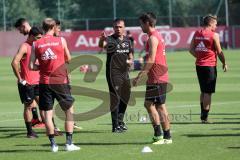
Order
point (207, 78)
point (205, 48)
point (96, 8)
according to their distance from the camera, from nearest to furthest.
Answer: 1. point (205, 48)
2. point (207, 78)
3. point (96, 8)

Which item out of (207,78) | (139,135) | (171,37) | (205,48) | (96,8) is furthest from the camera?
(96,8)

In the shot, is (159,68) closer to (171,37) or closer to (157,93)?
(157,93)

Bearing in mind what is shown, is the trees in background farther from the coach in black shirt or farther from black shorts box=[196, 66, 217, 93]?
the coach in black shirt

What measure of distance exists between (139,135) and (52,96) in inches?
94.8

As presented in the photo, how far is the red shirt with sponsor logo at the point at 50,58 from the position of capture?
1295 centimetres

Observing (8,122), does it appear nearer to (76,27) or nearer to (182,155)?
(182,155)

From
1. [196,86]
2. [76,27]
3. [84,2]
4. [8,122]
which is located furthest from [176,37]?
[8,122]

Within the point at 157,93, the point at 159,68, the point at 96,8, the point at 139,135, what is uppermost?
the point at 159,68

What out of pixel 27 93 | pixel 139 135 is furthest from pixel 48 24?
pixel 139 135

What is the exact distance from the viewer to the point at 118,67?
16000mm

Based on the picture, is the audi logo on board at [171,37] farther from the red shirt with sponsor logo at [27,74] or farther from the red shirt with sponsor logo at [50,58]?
the red shirt with sponsor logo at [50,58]

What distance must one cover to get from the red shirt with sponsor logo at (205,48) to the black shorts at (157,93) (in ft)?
11.6

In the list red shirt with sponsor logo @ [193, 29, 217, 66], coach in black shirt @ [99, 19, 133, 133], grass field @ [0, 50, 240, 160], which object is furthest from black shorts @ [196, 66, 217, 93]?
coach in black shirt @ [99, 19, 133, 133]

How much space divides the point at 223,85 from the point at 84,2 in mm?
61333
